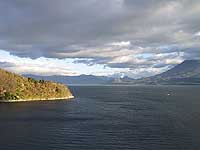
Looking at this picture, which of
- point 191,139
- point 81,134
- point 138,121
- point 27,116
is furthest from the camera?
point 27,116

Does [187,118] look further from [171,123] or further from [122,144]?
[122,144]

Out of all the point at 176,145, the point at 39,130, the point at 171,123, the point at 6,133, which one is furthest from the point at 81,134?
the point at 171,123

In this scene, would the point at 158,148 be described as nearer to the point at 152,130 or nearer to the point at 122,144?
the point at 122,144

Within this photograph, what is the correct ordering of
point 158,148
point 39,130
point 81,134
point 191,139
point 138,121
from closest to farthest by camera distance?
1. point 158,148
2. point 191,139
3. point 81,134
4. point 39,130
5. point 138,121

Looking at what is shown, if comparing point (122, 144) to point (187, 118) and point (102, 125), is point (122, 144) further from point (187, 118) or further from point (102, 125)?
point (187, 118)

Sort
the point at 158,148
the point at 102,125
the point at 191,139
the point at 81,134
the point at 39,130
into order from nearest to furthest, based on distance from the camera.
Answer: the point at 158,148
the point at 191,139
the point at 81,134
the point at 39,130
the point at 102,125

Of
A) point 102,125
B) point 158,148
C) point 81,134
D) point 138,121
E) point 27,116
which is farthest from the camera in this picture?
point 27,116

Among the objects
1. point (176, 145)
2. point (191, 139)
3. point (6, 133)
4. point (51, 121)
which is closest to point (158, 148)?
point (176, 145)

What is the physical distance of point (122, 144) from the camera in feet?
361

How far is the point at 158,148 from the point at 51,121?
71.7 metres

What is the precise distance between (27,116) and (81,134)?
61.7 m

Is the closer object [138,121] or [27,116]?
[138,121]

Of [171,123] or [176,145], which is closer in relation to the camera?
[176,145]

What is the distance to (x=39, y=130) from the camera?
136625 millimetres
